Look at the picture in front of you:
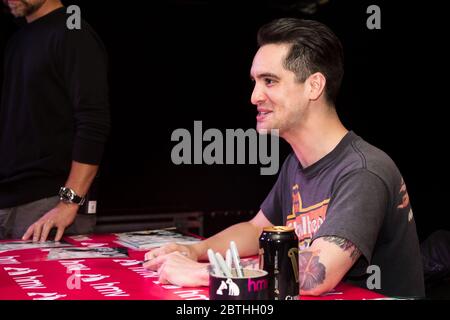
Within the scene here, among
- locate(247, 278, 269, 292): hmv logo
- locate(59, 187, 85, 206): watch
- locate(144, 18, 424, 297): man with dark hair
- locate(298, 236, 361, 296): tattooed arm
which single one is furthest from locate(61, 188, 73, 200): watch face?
locate(247, 278, 269, 292): hmv logo

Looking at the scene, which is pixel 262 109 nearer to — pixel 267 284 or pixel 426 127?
pixel 267 284

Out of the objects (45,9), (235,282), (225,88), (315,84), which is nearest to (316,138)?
(315,84)

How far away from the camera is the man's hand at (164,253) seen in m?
1.58

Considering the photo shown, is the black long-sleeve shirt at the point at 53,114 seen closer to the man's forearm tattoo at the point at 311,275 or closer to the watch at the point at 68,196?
the watch at the point at 68,196

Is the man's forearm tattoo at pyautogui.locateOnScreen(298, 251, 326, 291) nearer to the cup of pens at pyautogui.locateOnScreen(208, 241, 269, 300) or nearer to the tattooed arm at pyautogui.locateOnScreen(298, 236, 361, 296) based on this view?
the tattooed arm at pyautogui.locateOnScreen(298, 236, 361, 296)

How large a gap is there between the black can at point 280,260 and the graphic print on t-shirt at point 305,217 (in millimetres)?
383

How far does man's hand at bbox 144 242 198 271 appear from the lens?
158cm

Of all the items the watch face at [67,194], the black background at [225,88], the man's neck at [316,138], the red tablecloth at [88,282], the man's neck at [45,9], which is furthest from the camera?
the black background at [225,88]

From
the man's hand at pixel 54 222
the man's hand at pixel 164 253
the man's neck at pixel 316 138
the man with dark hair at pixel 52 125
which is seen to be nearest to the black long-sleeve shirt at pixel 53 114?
the man with dark hair at pixel 52 125

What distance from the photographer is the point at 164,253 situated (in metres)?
1.68

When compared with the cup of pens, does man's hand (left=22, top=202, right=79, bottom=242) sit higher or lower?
higher

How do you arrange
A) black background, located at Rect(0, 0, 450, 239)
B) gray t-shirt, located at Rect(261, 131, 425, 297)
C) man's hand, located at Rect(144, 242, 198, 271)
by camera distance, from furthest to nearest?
black background, located at Rect(0, 0, 450, 239) → man's hand, located at Rect(144, 242, 198, 271) → gray t-shirt, located at Rect(261, 131, 425, 297)
